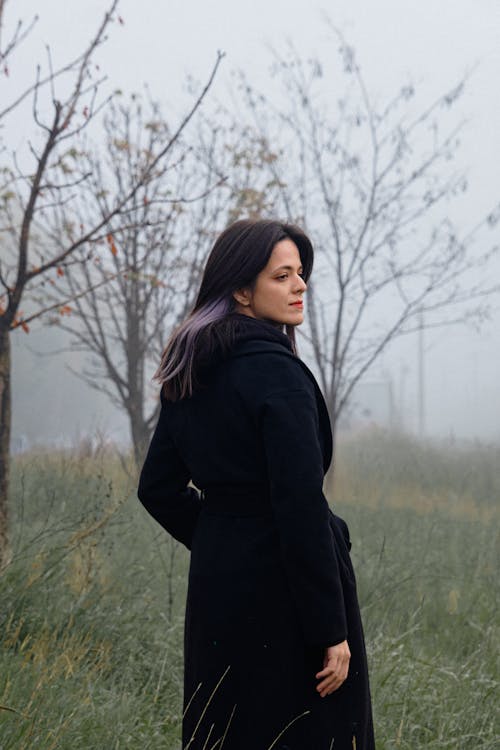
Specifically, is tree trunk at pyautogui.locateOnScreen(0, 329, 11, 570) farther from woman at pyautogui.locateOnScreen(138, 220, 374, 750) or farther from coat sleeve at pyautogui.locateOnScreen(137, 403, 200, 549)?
woman at pyautogui.locateOnScreen(138, 220, 374, 750)

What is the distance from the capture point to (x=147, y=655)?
4.01m

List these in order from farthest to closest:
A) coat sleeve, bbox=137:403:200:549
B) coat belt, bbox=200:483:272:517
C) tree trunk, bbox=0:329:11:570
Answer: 1. tree trunk, bbox=0:329:11:570
2. coat sleeve, bbox=137:403:200:549
3. coat belt, bbox=200:483:272:517

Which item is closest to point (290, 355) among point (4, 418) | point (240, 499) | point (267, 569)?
point (240, 499)

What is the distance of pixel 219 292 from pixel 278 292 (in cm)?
15

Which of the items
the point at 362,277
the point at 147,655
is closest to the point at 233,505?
the point at 147,655

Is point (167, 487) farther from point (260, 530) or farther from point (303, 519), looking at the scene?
point (303, 519)

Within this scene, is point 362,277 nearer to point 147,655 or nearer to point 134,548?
point 134,548

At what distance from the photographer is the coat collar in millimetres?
2271

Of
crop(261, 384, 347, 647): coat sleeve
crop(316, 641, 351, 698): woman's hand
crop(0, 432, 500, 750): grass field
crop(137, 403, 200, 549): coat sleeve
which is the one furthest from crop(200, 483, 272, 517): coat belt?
crop(0, 432, 500, 750): grass field

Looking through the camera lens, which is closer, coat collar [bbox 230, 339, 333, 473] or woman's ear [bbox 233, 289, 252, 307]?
coat collar [bbox 230, 339, 333, 473]

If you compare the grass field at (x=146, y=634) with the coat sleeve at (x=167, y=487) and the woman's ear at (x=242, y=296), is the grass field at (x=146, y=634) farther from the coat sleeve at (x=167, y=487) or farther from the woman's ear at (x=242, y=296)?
the woman's ear at (x=242, y=296)

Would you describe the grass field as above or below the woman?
below

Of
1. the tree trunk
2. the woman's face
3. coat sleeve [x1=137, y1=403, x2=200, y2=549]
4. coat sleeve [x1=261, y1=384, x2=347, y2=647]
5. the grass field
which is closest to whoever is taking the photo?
coat sleeve [x1=261, y1=384, x2=347, y2=647]

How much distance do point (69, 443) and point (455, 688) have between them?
4.73 metres
